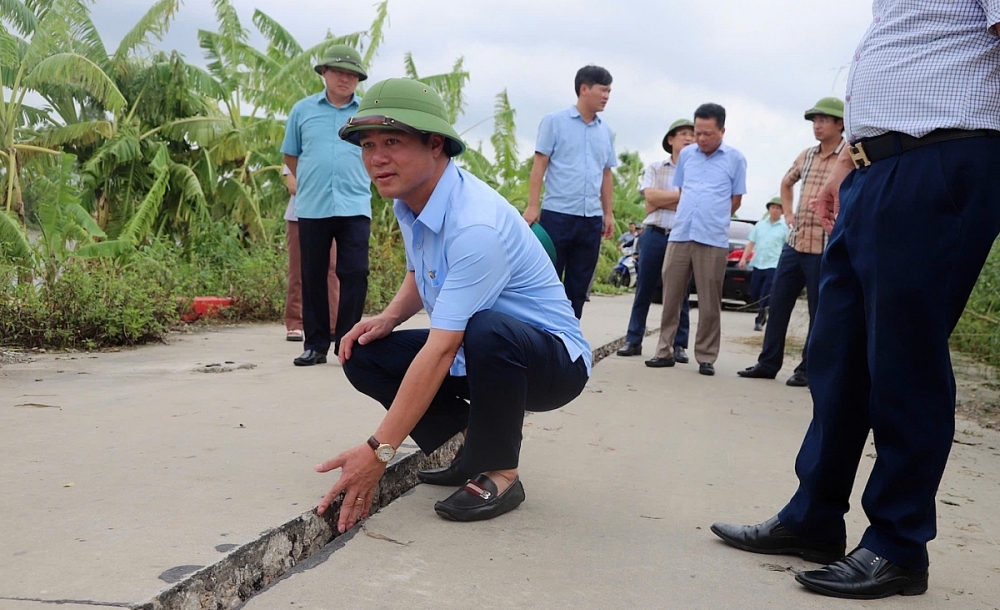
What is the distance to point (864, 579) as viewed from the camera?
2.70m

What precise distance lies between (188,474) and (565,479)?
147 centimetres

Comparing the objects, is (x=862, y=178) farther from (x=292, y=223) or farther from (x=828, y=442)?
(x=292, y=223)

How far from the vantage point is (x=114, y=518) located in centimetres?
281

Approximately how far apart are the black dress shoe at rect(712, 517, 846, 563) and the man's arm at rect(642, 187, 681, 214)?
5.63 m

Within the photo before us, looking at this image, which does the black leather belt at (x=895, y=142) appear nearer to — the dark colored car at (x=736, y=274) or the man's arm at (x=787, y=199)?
the man's arm at (x=787, y=199)

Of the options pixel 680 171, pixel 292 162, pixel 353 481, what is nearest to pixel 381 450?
pixel 353 481

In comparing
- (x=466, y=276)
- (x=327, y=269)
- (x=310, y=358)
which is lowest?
(x=310, y=358)

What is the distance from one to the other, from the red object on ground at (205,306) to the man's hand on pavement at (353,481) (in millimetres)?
6178

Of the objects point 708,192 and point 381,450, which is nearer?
point 381,450

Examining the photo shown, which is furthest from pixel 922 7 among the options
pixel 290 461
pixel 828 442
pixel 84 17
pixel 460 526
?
pixel 84 17

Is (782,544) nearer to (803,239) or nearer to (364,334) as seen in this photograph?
(364,334)

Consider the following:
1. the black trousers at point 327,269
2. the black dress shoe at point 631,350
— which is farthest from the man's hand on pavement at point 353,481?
the black dress shoe at point 631,350

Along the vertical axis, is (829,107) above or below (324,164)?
above

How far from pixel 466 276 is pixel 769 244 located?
11.8 m
